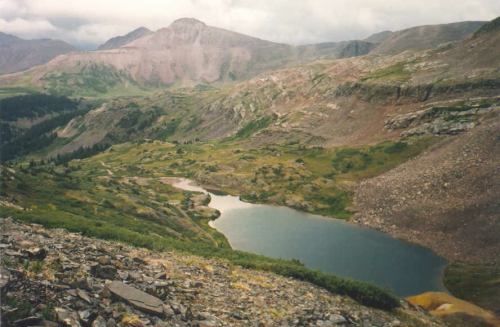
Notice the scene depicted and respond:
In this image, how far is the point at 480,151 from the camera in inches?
5782

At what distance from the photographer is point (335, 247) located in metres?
117

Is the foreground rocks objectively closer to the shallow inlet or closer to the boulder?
the boulder

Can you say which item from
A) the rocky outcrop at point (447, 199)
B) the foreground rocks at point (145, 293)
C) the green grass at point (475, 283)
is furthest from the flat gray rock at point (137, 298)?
the rocky outcrop at point (447, 199)

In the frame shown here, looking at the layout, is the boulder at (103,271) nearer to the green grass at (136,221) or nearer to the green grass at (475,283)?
the green grass at (136,221)

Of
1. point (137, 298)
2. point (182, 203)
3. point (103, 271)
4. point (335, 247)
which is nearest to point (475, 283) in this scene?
point (335, 247)

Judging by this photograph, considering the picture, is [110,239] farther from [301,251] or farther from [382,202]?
[382,202]

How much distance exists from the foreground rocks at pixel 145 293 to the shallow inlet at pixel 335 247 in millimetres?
46803

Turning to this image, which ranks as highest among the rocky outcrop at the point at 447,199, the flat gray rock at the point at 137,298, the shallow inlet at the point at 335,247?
the flat gray rock at the point at 137,298

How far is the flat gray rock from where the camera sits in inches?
1085

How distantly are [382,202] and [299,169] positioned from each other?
56.7 metres

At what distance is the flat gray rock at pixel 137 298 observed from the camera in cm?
2755

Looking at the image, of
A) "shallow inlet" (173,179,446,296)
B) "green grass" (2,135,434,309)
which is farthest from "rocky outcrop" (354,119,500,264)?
"green grass" (2,135,434,309)

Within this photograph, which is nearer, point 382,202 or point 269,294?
point 269,294

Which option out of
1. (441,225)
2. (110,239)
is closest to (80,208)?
(110,239)
